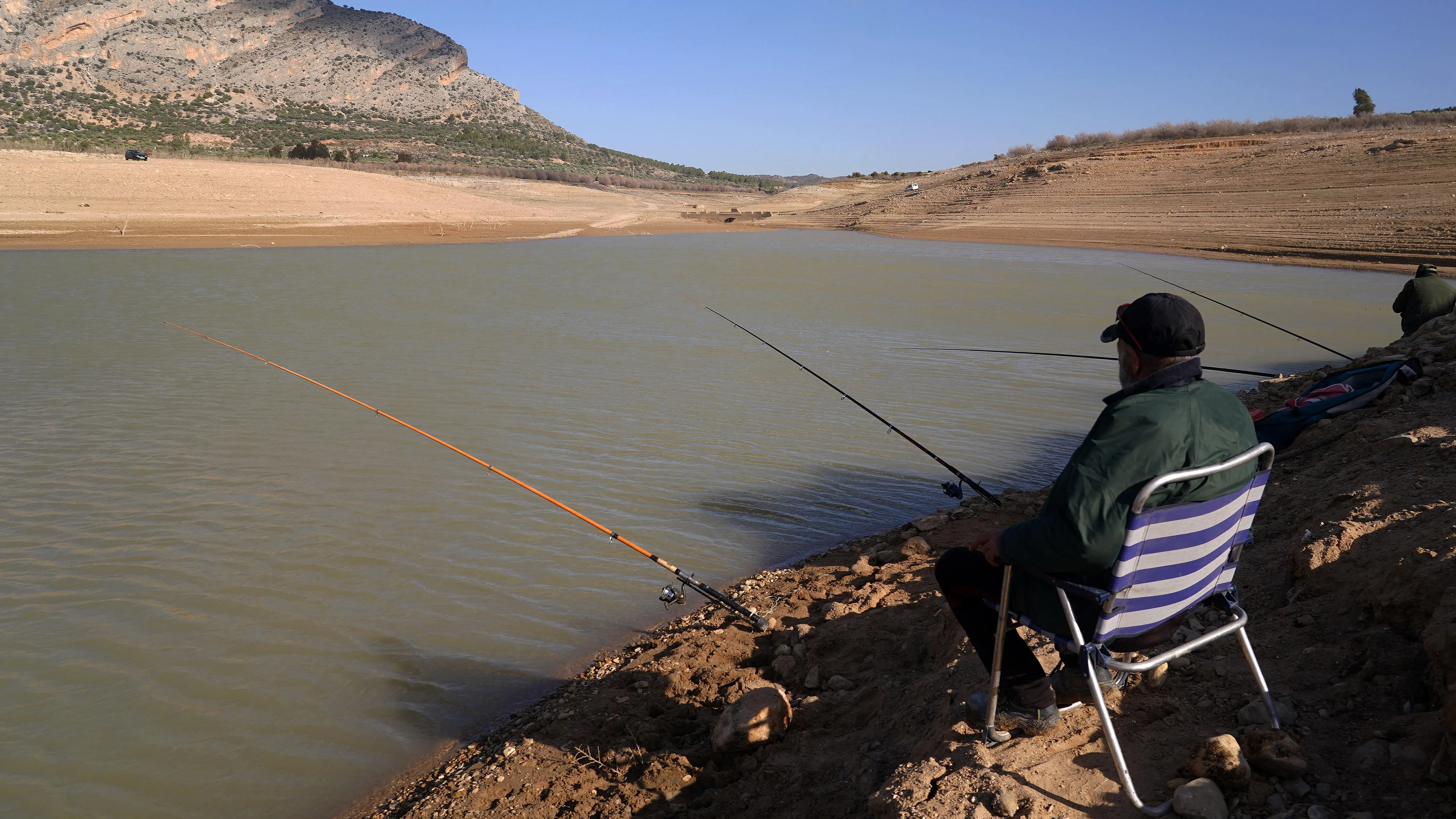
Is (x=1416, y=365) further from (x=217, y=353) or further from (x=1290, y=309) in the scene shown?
(x=1290, y=309)

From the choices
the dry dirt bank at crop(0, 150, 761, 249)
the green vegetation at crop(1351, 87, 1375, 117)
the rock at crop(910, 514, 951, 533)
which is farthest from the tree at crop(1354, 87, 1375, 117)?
the rock at crop(910, 514, 951, 533)

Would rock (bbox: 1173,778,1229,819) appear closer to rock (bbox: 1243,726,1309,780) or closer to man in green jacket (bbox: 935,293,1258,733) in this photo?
rock (bbox: 1243,726,1309,780)

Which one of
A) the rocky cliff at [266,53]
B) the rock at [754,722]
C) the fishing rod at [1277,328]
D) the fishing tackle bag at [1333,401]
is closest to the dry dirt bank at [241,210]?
the fishing rod at [1277,328]

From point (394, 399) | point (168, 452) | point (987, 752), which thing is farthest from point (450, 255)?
point (987, 752)

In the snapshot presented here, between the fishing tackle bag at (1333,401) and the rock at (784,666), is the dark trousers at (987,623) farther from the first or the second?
the fishing tackle bag at (1333,401)

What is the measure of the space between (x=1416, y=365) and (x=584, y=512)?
517 cm

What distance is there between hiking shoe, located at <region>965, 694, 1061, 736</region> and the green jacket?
309 mm

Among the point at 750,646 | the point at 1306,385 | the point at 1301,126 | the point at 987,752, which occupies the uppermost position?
the point at 1301,126

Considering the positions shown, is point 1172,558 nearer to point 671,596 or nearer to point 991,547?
point 991,547

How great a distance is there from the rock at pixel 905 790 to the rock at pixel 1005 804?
0.54 feet

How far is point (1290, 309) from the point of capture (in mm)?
16203

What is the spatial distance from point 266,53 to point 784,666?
298 ft

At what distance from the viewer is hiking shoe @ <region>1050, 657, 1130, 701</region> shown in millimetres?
2520

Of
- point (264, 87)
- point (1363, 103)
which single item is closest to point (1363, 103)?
point (1363, 103)
